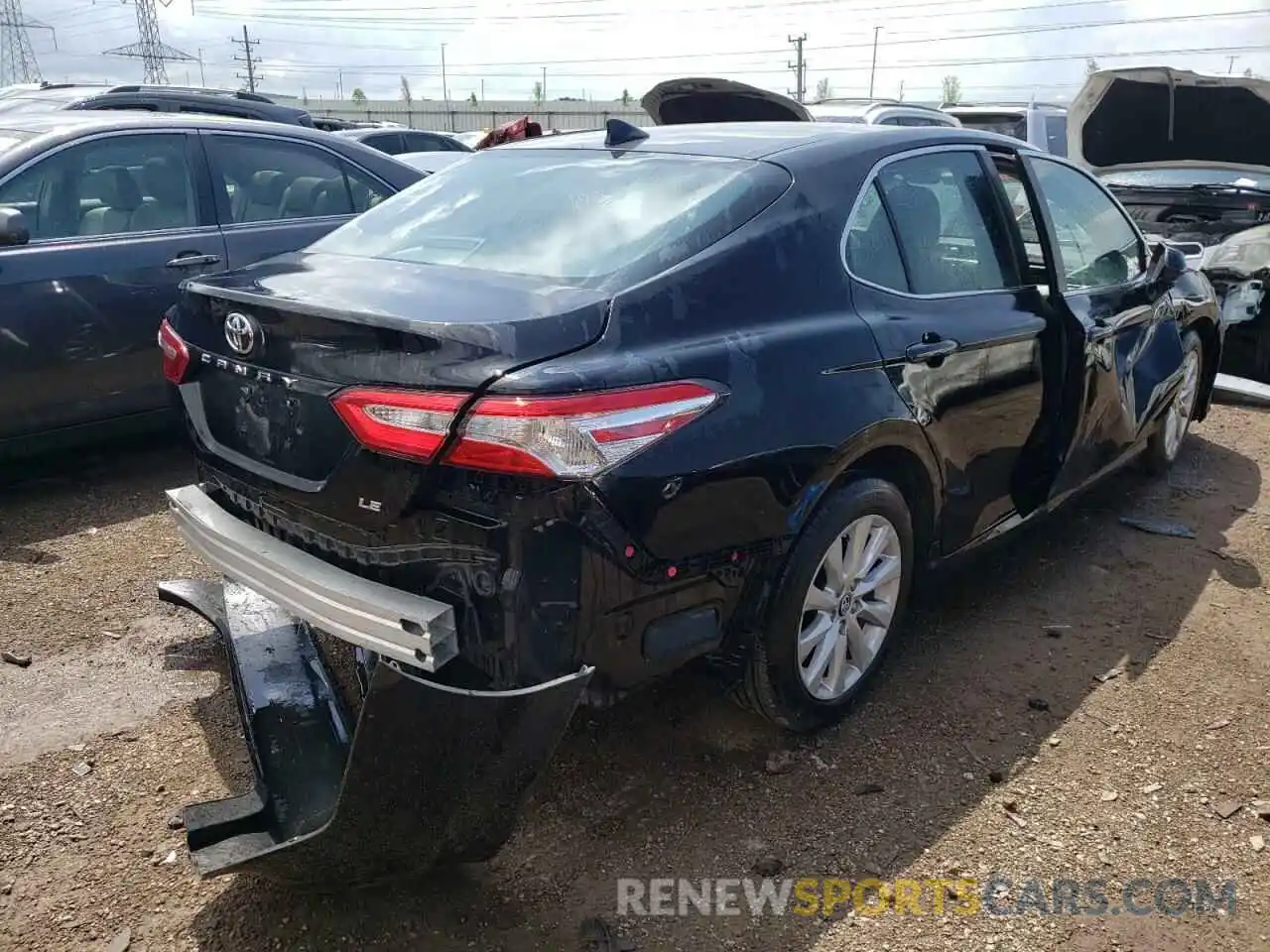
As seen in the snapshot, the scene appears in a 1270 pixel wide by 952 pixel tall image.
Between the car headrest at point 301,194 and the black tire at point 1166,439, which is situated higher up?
the car headrest at point 301,194

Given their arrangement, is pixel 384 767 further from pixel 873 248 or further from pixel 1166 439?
pixel 1166 439

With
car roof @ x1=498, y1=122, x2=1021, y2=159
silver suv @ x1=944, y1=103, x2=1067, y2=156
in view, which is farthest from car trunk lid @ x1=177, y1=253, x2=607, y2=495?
silver suv @ x1=944, y1=103, x2=1067, y2=156

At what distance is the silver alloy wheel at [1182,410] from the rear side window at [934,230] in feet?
6.99

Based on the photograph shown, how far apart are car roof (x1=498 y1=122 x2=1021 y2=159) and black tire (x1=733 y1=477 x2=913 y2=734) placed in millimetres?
989

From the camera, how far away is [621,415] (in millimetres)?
2135

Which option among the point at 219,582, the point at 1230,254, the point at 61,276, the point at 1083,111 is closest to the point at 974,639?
the point at 219,582

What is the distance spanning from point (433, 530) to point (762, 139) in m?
1.62

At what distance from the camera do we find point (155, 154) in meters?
4.76

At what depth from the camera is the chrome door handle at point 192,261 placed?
4.66 metres

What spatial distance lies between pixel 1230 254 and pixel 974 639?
480 centimetres

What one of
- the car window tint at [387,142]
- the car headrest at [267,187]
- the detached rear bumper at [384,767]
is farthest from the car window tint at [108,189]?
the car window tint at [387,142]

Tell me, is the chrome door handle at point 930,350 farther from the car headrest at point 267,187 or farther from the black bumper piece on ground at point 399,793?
the car headrest at point 267,187

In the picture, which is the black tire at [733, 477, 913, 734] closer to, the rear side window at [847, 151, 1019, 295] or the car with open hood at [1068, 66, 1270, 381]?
the rear side window at [847, 151, 1019, 295]

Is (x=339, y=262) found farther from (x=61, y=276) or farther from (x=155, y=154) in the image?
(x=155, y=154)
